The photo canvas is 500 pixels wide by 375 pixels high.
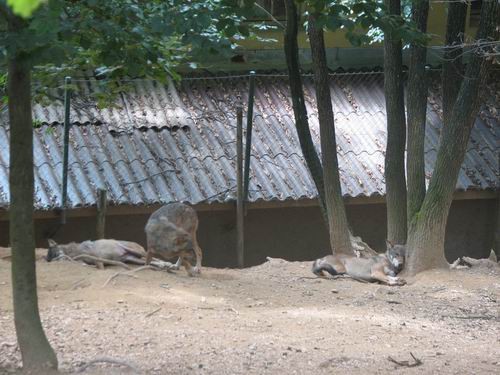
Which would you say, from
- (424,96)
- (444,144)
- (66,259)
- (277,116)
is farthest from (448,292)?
(277,116)

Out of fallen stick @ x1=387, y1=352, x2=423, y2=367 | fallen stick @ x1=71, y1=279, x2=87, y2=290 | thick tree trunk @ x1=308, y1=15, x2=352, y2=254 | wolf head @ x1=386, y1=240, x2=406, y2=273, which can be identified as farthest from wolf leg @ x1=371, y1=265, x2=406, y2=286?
fallen stick @ x1=387, y1=352, x2=423, y2=367

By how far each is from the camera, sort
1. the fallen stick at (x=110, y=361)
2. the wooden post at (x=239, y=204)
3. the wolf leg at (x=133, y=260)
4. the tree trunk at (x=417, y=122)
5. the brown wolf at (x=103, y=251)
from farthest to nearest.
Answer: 1. the wooden post at (x=239, y=204)
2. the tree trunk at (x=417, y=122)
3. the wolf leg at (x=133, y=260)
4. the brown wolf at (x=103, y=251)
5. the fallen stick at (x=110, y=361)

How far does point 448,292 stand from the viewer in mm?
8812

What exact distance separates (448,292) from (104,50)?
5.57 metres

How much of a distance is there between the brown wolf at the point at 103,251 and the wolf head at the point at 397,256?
312cm

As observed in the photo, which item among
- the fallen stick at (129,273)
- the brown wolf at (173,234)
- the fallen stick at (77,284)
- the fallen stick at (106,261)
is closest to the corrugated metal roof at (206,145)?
the brown wolf at (173,234)

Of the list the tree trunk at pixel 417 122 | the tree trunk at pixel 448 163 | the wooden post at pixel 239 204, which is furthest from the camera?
the wooden post at pixel 239 204

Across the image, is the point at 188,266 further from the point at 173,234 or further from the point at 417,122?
the point at 417,122

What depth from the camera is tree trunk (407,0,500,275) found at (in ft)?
30.4

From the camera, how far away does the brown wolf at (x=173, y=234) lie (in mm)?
9148

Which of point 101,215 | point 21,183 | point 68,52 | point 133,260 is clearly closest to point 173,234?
point 133,260

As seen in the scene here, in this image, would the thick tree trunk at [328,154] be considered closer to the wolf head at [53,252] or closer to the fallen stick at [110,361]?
the wolf head at [53,252]

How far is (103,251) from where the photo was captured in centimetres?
893

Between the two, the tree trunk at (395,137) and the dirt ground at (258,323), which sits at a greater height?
the tree trunk at (395,137)
